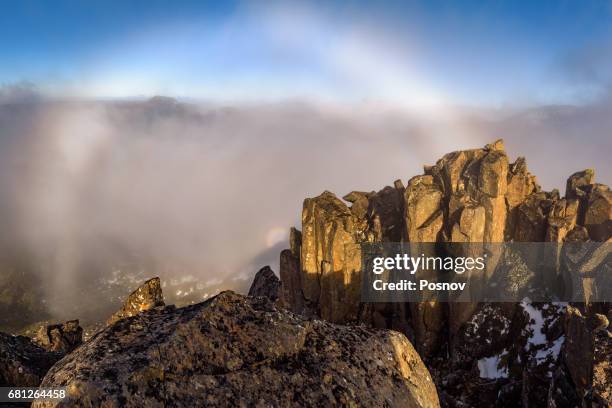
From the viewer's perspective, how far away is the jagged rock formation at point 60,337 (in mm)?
42822

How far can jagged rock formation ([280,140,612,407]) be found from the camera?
3034 inches

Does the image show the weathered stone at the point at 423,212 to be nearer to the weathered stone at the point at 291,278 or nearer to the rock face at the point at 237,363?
the weathered stone at the point at 291,278

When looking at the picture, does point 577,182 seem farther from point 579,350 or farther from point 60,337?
point 60,337

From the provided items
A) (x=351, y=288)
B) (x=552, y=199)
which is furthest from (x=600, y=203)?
(x=351, y=288)

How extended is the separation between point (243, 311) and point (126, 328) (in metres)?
2.87

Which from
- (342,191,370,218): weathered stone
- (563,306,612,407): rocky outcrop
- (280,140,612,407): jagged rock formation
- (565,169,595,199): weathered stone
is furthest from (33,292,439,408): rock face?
(565,169,595,199): weathered stone

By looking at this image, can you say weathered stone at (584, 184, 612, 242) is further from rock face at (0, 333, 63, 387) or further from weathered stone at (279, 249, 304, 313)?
rock face at (0, 333, 63, 387)

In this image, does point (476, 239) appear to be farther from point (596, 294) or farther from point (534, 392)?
point (534, 392)

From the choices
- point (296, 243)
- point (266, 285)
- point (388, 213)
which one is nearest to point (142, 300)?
point (266, 285)

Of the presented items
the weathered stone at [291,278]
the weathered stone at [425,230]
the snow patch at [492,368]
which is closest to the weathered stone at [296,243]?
the weathered stone at [291,278]

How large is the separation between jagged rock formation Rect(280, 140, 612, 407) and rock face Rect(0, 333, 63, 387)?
62470mm

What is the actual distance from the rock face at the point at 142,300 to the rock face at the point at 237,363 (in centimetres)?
2954

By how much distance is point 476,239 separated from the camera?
87500mm

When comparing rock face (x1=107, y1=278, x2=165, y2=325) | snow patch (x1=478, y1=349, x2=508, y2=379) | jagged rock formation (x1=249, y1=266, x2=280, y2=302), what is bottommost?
snow patch (x1=478, y1=349, x2=508, y2=379)
